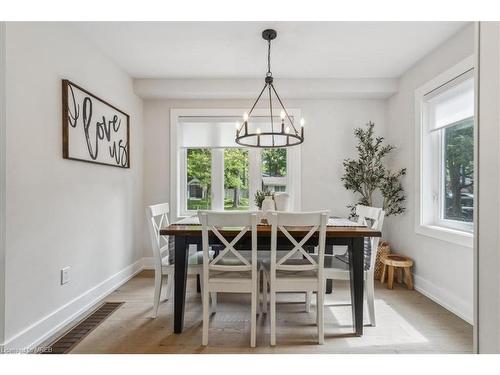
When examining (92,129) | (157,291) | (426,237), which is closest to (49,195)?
(92,129)

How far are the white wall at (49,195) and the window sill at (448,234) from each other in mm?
3247

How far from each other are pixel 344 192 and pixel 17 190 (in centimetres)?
342

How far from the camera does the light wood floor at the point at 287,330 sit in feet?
6.49

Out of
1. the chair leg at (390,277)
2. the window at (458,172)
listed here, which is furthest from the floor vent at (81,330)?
the window at (458,172)

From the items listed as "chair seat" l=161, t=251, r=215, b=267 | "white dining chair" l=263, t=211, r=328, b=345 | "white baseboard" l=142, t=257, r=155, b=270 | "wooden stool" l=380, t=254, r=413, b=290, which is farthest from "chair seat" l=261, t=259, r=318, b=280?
"white baseboard" l=142, t=257, r=155, b=270

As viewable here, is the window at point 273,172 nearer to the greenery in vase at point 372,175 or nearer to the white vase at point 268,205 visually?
the greenery in vase at point 372,175

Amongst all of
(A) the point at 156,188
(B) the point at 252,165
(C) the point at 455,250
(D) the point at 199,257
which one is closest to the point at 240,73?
(B) the point at 252,165

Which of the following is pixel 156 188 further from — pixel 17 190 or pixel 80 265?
pixel 17 190

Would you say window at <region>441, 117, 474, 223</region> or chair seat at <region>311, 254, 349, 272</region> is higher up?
window at <region>441, 117, 474, 223</region>

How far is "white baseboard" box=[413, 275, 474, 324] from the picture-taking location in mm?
2397

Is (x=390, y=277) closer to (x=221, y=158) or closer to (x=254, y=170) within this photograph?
(x=254, y=170)

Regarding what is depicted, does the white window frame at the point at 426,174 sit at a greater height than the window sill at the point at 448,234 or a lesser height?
greater

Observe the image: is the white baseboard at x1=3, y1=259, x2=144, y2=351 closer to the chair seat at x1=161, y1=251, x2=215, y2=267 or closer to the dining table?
the chair seat at x1=161, y1=251, x2=215, y2=267

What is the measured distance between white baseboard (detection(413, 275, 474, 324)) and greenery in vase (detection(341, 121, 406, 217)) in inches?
33.0
